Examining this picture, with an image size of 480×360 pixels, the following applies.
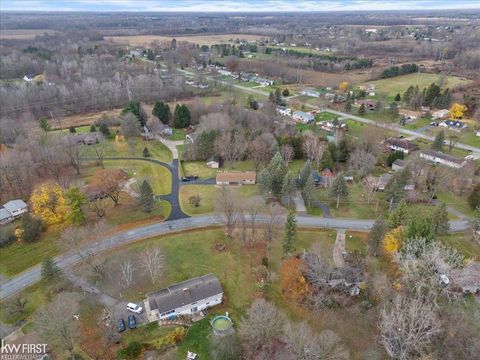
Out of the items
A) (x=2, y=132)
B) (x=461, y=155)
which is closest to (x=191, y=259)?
(x=2, y=132)

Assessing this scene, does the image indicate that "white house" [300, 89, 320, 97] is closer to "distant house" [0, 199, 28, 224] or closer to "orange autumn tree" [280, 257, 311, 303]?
"orange autumn tree" [280, 257, 311, 303]

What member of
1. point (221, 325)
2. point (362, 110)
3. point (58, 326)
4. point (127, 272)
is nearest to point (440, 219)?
point (221, 325)

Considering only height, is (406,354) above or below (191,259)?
above

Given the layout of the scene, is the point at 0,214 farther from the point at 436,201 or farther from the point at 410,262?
the point at 436,201

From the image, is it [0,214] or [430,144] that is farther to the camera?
[430,144]

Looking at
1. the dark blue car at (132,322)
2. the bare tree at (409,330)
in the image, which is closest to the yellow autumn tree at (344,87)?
the bare tree at (409,330)

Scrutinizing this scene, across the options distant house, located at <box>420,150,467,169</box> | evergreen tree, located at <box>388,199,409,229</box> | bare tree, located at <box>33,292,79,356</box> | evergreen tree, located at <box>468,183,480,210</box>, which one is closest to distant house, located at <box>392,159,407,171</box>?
distant house, located at <box>420,150,467,169</box>

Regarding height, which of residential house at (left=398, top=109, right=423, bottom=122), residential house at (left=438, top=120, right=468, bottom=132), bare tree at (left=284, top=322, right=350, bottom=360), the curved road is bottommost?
the curved road

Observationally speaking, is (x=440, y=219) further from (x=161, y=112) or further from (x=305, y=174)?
(x=161, y=112)
